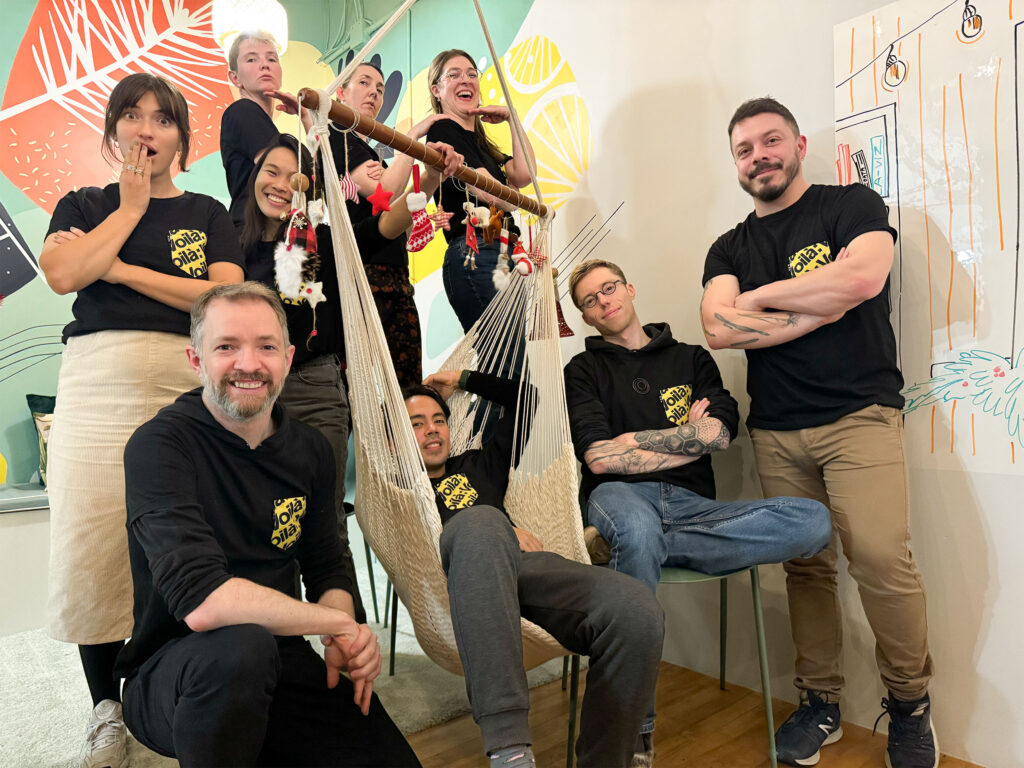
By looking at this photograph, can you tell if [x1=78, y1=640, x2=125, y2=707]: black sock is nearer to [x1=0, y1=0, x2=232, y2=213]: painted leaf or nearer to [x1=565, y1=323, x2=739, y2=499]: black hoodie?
[x1=565, y1=323, x2=739, y2=499]: black hoodie

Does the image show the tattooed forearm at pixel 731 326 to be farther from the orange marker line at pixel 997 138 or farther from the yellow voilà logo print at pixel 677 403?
the orange marker line at pixel 997 138

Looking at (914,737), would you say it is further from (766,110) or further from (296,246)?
(296,246)

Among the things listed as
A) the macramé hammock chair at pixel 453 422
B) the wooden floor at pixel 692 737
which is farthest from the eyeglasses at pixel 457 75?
the wooden floor at pixel 692 737

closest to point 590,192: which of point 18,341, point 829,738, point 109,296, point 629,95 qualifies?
point 629,95

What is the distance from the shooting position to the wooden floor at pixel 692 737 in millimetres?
1700

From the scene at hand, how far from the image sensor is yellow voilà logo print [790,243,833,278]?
175 centimetres

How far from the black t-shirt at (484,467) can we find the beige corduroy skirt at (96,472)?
2.19ft

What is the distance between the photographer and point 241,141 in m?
2.01

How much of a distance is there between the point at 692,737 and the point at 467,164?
1.69 metres

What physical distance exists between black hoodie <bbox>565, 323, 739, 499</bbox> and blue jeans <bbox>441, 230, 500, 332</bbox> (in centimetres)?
38

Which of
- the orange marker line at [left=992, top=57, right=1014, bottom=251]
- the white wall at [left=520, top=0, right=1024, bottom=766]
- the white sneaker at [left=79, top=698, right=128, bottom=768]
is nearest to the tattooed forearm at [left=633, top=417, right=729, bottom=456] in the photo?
the white wall at [left=520, top=0, right=1024, bottom=766]

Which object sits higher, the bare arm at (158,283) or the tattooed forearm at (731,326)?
the bare arm at (158,283)

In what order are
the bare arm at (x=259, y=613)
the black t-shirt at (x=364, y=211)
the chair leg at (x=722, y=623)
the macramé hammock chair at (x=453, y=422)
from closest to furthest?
the bare arm at (x=259, y=613)
the macramé hammock chair at (x=453, y=422)
the black t-shirt at (x=364, y=211)
the chair leg at (x=722, y=623)

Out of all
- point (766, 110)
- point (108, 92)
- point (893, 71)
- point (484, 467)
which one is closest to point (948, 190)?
point (893, 71)
